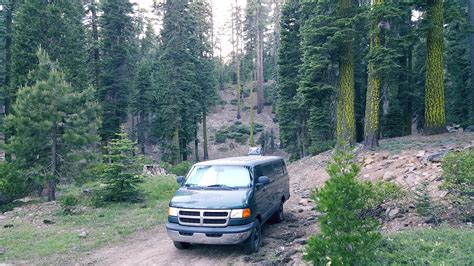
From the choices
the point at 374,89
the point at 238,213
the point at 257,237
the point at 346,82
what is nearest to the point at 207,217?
the point at 238,213

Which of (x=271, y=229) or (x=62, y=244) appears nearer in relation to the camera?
(x=62, y=244)

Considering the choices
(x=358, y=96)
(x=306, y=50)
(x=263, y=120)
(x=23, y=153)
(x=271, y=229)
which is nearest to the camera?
(x=271, y=229)

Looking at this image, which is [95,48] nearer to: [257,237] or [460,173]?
[257,237]

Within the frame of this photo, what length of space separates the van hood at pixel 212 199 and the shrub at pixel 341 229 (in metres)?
2.59

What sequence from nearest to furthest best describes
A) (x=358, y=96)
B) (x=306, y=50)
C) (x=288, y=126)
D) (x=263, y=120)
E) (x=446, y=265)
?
(x=446, y=265), (x=306, y=50), (x=358, y=96), (x=288, y=126), (x=263, y=120)

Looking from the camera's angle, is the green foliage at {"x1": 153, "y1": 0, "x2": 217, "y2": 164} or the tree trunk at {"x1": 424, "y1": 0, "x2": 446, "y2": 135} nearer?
the tree trunk at {"x1": 424, "y1": 0, "x2": 446, "y2": 135}

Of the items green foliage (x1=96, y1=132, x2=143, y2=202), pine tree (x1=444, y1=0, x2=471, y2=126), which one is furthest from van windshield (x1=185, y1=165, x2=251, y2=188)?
pine tree (x1=444, y1=0, x2=471, y2=126)

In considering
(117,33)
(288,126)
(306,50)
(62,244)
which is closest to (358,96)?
(288,126)

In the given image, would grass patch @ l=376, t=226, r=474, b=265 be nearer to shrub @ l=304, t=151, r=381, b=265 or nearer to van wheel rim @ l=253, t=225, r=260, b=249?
shrub @ l=304, t=151, r=381, b=265

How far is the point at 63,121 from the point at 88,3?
639 inches

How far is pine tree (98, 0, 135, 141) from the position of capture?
88.1ft

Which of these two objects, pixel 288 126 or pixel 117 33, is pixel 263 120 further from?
pixel 117 33

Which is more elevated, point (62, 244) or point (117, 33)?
point (117, 33)

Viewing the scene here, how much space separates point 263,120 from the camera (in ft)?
160
